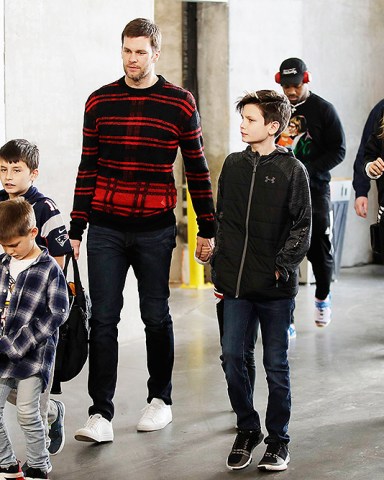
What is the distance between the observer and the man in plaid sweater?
16.7 feet

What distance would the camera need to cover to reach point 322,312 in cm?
790

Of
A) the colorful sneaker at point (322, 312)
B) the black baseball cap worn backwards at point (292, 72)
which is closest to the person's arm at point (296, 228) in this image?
the black baseball cap worn backwards at point (292, 72)

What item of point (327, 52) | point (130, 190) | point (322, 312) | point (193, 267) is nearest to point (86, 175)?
point (130, 190)

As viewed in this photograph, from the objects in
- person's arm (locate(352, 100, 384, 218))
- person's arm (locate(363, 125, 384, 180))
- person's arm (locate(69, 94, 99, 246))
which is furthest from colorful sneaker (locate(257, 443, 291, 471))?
person's arm (locate(352, 100, 384, 218))

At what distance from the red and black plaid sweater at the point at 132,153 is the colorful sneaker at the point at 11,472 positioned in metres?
1.27

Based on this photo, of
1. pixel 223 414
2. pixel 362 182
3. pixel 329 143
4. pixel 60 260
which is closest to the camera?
pixel 60 260

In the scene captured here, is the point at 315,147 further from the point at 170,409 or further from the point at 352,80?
the point at 352,80

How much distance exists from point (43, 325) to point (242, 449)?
1174 millimetres

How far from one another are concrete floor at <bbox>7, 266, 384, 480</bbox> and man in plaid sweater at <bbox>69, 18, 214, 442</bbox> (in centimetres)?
33

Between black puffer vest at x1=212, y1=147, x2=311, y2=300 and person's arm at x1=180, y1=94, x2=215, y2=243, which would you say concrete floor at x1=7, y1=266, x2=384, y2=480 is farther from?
person's arm at x1=180, y1=94, x2=215, y2=243

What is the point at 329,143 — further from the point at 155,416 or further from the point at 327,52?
the point at 327,52

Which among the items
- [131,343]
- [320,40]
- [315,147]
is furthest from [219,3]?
[131,343]

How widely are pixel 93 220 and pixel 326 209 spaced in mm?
2717

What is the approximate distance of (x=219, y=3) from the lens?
10188mm
